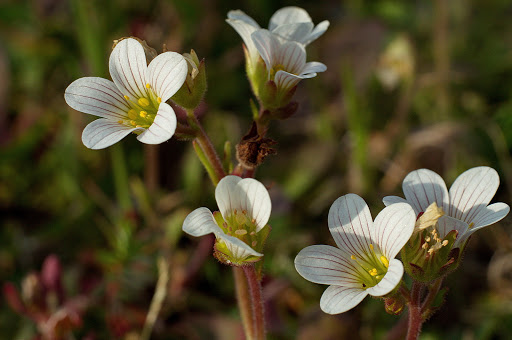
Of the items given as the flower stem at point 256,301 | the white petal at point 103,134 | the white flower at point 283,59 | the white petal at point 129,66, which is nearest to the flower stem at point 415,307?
the flower stem at point 256,301

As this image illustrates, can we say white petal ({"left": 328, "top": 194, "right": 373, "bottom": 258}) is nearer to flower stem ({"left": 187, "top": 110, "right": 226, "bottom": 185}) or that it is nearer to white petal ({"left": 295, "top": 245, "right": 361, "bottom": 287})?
white petal ({"left": 295, "top": 245, "right": 361, "bottom": 287})

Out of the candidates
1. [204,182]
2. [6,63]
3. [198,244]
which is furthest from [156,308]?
[6,63]

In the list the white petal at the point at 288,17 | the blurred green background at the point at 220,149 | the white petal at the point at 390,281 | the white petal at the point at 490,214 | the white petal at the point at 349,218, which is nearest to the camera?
the white petal at the point at 390,281

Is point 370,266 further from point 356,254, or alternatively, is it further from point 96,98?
point 96,98

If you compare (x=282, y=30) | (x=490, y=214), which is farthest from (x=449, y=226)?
(x=282, y=30)

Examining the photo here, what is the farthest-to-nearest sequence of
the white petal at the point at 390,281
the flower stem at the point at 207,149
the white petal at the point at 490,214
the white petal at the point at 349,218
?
the flower stem at the point at 207,149 < the white petal at the point at 349,218 < the white petal at the point at 490,214 < the white petal at the point at 390,281

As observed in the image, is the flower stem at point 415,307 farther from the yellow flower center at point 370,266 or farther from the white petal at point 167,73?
the white petal at point 167,73
